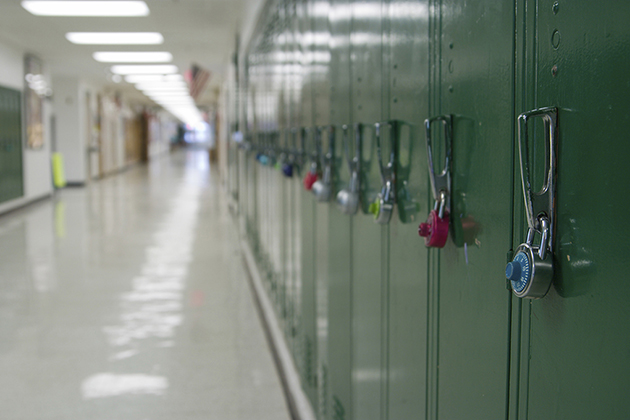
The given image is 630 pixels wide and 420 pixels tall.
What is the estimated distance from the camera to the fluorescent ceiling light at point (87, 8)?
25.5 feet

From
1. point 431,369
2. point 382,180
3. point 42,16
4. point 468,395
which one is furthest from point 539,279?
point 42,16

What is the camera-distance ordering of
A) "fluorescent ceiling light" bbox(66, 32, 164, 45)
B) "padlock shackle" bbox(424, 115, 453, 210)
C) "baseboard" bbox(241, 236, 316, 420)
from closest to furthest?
"padlock shackle" bbox(424, 115, 453, 210)
"baseboard" bbox(241, 236, 316, 420)
"fluorescent ceiling light" bbox(66, 32, 164, 45)

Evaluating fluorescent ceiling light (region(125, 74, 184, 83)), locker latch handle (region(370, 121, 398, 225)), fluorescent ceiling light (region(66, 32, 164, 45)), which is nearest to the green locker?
locker latch handle (region(370, 121, 398, 225))

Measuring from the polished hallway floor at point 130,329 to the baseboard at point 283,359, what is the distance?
0.20 feet

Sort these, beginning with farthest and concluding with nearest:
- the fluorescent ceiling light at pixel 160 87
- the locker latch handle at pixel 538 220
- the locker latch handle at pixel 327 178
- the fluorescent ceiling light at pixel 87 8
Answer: the fluorescent ceiling light at pixel 160 87, the fluorescent ceiling light at pixel 87 8, the locker latch handle at pixel 327 178, the locker latch handle at pixel 538 220

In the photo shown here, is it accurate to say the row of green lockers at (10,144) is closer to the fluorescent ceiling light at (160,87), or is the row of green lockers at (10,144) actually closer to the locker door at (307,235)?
the fluorescent ceiling light at (160,87)

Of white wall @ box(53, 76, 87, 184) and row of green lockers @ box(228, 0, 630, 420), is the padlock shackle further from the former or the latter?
white wall @ box(53, 76, 87, 184)

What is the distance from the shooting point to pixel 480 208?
1.02 m

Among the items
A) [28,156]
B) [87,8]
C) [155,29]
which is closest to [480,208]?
[87,8]

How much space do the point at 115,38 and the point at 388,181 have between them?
10.0 metres

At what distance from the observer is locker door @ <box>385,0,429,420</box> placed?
1303 millimetres

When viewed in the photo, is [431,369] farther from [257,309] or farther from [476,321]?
[257,309]

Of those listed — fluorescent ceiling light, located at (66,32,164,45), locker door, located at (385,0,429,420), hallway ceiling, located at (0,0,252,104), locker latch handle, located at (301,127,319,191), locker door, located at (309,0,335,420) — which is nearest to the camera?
locker door, located at (385,0,429,420)

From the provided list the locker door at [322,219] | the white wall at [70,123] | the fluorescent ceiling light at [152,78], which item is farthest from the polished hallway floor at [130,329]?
the fluorescent ceiling light at [152,78]
